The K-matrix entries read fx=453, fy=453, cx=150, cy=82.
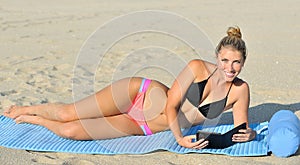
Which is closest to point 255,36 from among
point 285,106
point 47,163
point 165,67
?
point 165,67

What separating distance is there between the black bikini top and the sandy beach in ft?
1.37

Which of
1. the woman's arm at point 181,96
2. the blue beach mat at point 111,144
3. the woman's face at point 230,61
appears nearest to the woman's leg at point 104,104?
the blue beach mat at point 111,144

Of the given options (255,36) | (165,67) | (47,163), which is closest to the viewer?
(47,163)

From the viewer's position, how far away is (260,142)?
11.9ft

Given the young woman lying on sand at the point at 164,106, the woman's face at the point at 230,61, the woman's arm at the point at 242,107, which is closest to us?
the woman's face at the point at 230,61

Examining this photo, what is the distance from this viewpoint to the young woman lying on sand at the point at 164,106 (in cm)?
345

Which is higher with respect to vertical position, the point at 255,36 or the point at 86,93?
the point at 255,36

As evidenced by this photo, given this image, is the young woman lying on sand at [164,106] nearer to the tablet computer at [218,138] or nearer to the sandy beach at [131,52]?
the tablet computer at [218,138]

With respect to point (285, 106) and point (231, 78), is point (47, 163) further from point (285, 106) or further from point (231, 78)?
point (285, 106)

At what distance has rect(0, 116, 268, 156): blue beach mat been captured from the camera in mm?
3465

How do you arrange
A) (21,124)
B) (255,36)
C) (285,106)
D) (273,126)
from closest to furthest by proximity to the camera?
1. (273,126)
2. (21,124)
3. (285,106)
4. (255,36)

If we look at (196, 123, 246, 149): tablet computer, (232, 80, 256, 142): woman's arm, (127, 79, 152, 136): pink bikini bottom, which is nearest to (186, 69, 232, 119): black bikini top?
(232, 80, 256, 142): woman's arm

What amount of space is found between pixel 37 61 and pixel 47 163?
3.80 metres

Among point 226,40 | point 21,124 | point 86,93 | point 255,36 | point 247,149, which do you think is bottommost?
point 21,124
